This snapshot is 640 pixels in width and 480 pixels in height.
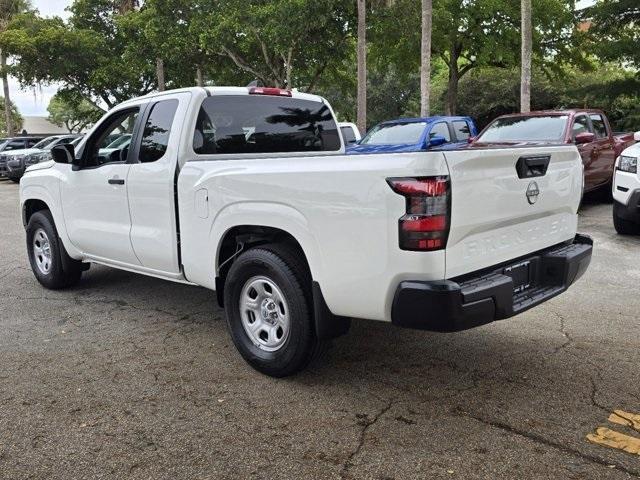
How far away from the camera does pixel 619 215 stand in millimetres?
8234

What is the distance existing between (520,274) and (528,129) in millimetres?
7499

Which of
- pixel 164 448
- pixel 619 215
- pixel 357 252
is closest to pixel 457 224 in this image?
pixel 357 252

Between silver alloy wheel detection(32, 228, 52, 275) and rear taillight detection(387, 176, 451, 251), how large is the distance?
4.41 metres

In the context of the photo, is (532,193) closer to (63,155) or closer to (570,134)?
(63,155)

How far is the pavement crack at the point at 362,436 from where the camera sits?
283cm

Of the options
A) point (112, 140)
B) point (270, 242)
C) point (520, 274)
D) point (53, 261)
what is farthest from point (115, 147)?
point (520, 274)

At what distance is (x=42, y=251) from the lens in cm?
631

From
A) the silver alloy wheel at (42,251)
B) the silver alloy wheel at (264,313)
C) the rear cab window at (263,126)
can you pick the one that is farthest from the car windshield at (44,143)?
the silver alloy wheel at (264,313)

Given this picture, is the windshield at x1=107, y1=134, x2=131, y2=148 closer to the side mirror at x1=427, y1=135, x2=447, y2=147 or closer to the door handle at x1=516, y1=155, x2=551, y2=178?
the door handle at x1=516, y1=155, x2=551, y2=178

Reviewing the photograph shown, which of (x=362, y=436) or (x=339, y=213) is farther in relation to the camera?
(x=339, y=213)

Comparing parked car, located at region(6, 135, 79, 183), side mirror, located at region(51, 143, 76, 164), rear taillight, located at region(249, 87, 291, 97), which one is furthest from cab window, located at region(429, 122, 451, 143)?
parked car, located at region(6, 135, 79, 183)

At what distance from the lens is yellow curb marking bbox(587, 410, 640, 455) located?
297 centimetres

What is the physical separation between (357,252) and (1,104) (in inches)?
3115

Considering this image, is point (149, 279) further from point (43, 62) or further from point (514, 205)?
point (43, 62)
